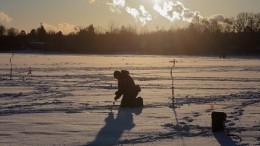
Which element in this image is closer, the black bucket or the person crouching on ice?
the black bucket

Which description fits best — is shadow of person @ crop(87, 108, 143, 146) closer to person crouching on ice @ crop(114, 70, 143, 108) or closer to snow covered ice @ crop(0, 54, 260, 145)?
snow covered ice @ crop(0, 54, 260, 145)

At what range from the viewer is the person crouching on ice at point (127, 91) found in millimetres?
15484

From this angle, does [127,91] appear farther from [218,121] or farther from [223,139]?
[223,139]

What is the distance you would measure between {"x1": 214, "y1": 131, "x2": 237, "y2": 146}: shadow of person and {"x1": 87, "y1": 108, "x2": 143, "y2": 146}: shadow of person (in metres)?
2.25

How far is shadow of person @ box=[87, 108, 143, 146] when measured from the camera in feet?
33.1

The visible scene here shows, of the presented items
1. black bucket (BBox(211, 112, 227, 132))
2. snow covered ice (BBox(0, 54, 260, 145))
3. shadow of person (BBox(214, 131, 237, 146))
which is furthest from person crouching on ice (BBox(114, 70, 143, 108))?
shadow of person (BBox(214, 131, 237, 146))

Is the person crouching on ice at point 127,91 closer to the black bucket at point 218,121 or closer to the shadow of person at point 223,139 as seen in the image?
the black bucket at point 218,121

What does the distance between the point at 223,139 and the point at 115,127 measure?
2.92m

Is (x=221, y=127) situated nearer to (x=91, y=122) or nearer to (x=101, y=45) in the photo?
(x=91, y=122)

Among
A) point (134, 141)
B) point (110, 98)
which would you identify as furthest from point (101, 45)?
point (134, 141)

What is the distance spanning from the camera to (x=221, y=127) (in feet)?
36.3

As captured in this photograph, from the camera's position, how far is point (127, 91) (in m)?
15.6

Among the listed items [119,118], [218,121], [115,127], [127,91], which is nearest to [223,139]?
[218,121]

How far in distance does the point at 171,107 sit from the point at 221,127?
4695 mm
